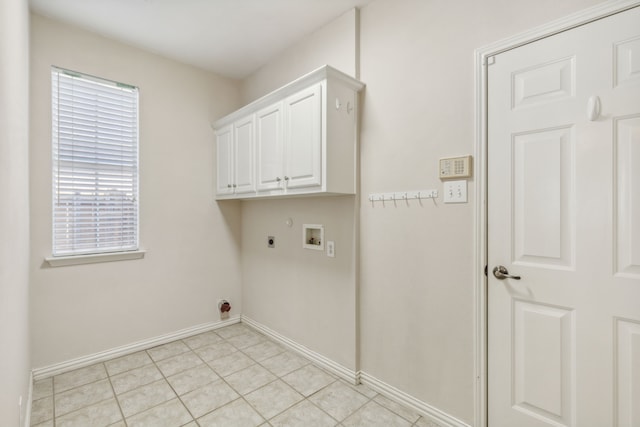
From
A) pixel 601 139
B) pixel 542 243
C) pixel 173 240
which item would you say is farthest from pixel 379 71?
pixel 173 240

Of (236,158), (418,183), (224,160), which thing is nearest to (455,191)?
(418,183)

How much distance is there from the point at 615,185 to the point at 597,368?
0.80 meters

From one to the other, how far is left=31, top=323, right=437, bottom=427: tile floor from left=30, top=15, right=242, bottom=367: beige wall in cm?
34

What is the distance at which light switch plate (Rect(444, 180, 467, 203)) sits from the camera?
170cm

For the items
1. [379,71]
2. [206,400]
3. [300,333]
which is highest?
[379,71]

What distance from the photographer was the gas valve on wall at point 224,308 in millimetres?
3357

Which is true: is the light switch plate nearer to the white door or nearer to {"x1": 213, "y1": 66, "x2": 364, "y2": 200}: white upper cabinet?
the white door

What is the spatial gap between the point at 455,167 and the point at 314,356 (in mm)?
1884

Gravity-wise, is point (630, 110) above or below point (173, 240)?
above

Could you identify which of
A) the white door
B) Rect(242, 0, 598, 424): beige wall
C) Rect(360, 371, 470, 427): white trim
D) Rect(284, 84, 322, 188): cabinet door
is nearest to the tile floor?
Rect(360, 371, 470, 427): white trim

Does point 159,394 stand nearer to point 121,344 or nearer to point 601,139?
point 121,344

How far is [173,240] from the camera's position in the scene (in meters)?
3.03

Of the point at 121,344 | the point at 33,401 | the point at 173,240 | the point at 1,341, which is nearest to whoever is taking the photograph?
the point at 1,341

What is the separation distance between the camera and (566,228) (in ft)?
4.59
